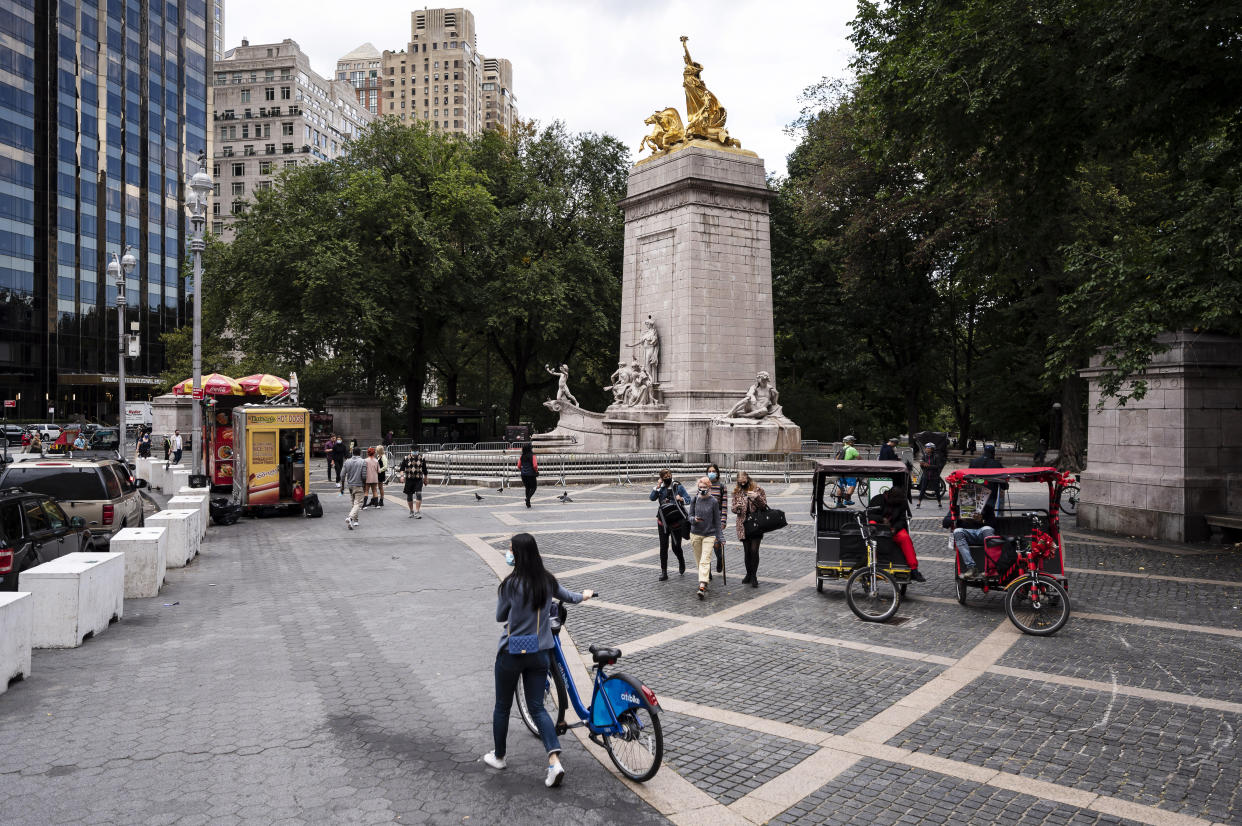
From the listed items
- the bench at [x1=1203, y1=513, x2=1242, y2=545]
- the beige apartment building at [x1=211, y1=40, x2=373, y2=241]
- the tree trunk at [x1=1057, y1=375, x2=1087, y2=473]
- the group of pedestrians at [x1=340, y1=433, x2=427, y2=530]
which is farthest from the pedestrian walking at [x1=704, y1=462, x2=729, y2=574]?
the beige apartment building at [x1=211, y1=40, x2=373, y2=241]

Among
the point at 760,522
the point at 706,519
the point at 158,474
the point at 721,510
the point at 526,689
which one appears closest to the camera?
the point at 526,689

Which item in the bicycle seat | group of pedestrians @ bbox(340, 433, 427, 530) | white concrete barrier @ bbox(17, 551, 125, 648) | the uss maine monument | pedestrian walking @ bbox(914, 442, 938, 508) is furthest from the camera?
the uss maine monument

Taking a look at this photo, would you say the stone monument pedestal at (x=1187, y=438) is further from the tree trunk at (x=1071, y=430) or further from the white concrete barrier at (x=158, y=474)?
the white concrete barrier at (x=158, y=474)

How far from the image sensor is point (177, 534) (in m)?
13.1

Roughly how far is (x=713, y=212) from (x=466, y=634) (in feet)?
84.7

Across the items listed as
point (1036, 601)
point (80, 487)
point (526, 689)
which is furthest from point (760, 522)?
point (80, 487)

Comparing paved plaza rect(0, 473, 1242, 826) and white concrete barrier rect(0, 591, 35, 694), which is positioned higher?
white concrete barrier rect(0, 591, 35, 694)

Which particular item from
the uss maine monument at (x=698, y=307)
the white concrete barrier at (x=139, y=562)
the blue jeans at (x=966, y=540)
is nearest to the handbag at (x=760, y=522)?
the blue jeans at (x=966, y=540)

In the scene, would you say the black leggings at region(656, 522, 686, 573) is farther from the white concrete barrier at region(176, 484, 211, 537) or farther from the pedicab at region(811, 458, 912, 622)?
the white concrete barrier at region(176, 484, 211, 537)

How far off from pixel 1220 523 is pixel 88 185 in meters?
82.4

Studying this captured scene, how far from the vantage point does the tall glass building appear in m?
65.2

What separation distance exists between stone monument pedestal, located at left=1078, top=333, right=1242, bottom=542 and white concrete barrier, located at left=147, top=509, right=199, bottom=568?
17264 millimetres

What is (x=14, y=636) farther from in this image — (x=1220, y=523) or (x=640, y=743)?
(x=1220, y=523)

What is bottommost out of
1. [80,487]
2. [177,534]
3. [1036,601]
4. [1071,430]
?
[1036,601]
